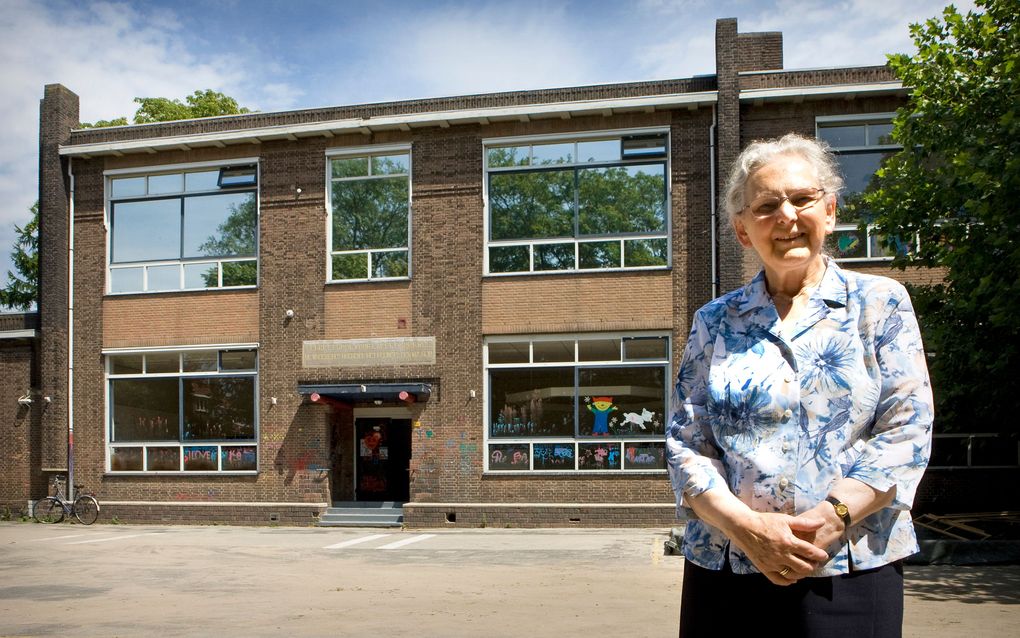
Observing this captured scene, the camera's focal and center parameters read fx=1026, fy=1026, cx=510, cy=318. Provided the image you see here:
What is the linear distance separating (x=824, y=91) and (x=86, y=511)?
17.7 m

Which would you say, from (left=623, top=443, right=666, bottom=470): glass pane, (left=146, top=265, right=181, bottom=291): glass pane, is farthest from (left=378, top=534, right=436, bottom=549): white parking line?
(left=146, top=265, right=181, bottom=291): glass pane

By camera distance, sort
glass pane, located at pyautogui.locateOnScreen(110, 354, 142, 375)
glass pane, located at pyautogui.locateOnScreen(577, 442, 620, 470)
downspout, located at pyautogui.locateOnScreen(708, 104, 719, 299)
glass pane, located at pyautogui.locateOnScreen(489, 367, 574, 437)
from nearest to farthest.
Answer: downspout, located at pyautogui.locateOnScreen(708, 104, 719, 299) → glass pane, located at pyautogui.locateOnScreen(577, 442, 620, 470) → glass pane, located at pyautogui.locateOnScreen(489, 367, 574, 437) → glass pane, located at pyautogui.locateOnScreen(110, 354, 142, 375)

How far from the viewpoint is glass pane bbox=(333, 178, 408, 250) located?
21.8 meters

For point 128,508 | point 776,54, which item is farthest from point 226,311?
point 776,54

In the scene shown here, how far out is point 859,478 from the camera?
2.51 metres

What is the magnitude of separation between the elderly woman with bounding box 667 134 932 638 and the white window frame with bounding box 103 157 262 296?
66.3ft

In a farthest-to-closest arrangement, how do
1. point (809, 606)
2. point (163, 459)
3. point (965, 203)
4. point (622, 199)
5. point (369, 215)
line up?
point (163, 459)
point (369, 215)
point (622, 199)
point (965, 203)
point (809, 606)

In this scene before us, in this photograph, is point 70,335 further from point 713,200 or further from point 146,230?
point 713,200

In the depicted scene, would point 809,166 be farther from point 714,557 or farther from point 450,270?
point 450,270

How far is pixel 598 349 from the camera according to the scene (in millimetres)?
20484

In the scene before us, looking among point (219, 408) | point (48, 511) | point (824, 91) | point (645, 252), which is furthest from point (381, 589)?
point (48, 511)

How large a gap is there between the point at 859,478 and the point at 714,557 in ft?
1.40

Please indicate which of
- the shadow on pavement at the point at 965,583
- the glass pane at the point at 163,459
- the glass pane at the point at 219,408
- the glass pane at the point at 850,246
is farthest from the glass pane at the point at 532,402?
the shadow on pavement at the point at 965,583

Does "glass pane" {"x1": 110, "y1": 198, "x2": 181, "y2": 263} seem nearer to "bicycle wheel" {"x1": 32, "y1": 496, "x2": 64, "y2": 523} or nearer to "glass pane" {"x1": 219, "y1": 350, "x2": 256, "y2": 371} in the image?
"glass pane" {"x1": 219, "y1": 350, "x2": 256, "y2": 371}
